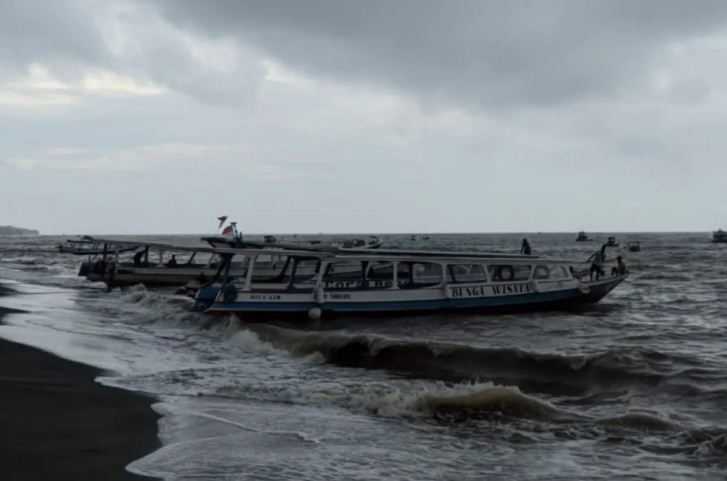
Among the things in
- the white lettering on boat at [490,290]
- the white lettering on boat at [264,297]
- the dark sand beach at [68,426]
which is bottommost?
the dark sand beach at [68,426]

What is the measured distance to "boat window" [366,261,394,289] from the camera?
29348 millimetres

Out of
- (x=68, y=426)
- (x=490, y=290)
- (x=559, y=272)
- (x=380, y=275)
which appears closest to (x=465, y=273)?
(x=490, y=290)

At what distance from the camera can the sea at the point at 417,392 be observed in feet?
31.2

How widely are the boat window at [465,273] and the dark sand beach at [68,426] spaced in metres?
16.1

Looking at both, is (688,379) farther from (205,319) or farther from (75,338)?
(205,319)

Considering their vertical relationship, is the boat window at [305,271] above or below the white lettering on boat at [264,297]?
above

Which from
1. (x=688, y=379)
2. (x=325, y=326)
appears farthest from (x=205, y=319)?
(x=688, y=379)

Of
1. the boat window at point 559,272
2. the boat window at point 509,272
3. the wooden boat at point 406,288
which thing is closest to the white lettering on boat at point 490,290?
the wooden boat at point 406,288

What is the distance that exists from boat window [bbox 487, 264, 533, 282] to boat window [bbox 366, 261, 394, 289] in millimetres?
3666

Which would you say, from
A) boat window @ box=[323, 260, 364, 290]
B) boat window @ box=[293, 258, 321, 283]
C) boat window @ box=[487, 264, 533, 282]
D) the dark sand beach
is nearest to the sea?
the dark sand beach

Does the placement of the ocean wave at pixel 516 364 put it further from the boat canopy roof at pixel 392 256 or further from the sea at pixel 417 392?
the boat canopy roof at pixel 392 256

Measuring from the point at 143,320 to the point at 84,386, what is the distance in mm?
15300

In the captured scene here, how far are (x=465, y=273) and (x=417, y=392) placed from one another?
15.8 meters

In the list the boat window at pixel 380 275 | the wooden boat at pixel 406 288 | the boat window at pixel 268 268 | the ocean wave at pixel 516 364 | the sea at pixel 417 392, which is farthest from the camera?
the boat window at pixel 268 268
